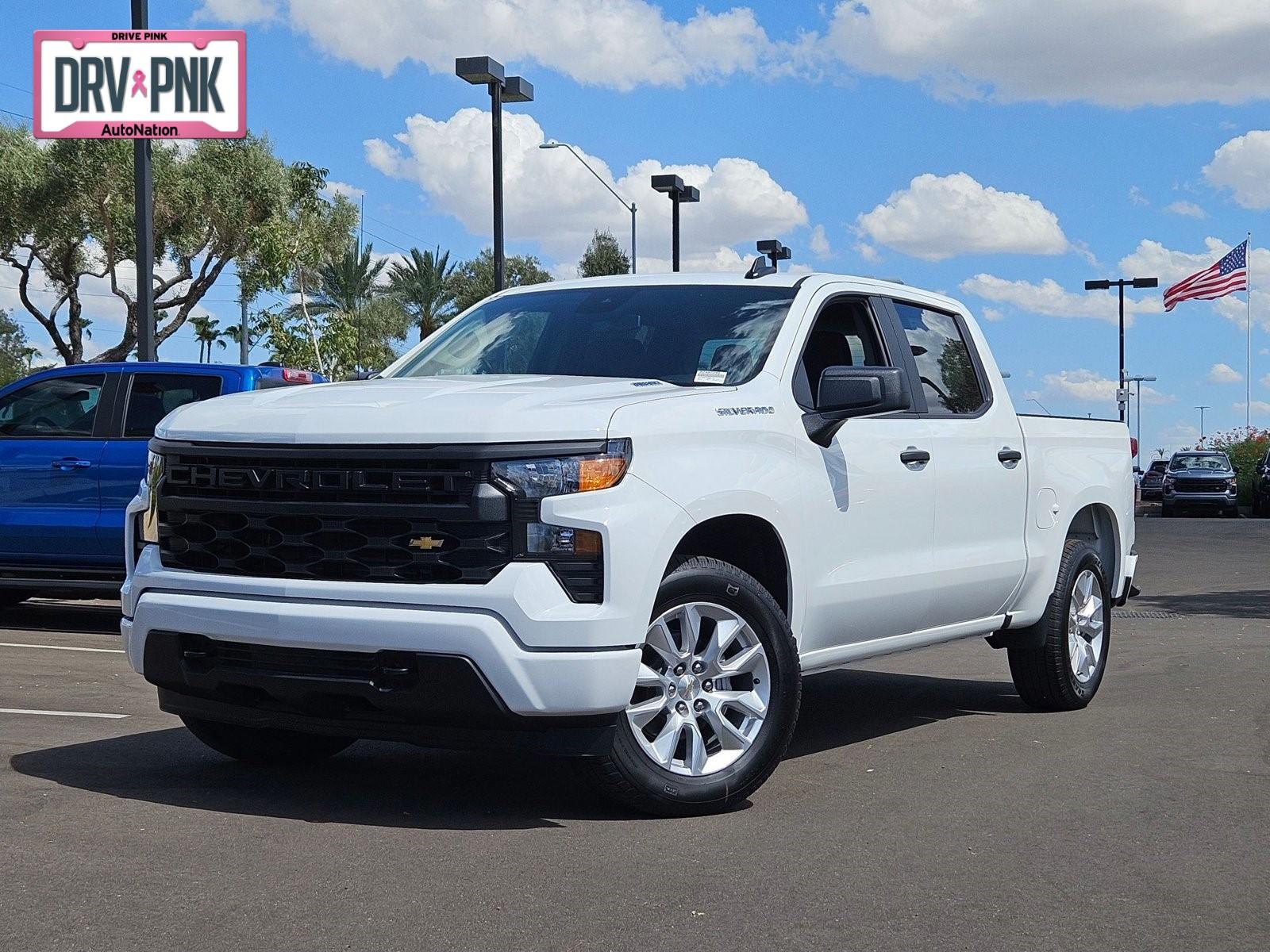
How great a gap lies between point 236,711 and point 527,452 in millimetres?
1402

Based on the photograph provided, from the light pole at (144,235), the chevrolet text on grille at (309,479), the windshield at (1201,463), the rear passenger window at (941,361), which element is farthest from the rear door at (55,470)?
the windshield at (1201,463)

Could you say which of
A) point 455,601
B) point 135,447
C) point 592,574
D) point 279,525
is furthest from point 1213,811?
point 135,447

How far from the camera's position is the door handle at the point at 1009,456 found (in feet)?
24.9

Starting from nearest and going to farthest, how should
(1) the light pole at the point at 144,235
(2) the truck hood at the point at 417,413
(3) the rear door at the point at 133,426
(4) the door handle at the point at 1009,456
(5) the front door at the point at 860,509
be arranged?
1. (2) the truck hood at the point at 417,413
2. (5) the front door at the point at 860,509
3. (4) the door handle at the point at 1009,456
4. (3) the rear door at the point at 133,426
5. (1) the light pole at the point at 144,235

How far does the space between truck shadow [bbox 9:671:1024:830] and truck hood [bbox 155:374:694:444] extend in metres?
1.22

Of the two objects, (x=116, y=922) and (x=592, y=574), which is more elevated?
(x=592, y=574)

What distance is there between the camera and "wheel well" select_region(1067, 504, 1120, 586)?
879 cm

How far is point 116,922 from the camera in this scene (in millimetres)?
4242

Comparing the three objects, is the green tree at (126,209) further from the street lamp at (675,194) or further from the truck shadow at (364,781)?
the truck shadow at (364,781)

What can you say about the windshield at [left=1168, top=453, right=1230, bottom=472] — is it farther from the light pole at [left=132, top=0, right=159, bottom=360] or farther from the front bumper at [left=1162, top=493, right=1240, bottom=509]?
the light pole at [left=132, top=0, right=159, bottom=360]

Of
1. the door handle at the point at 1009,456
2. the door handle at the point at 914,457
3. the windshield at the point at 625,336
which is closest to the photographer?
the windshield at the point at 625,336

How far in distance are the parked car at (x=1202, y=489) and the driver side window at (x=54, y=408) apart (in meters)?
35.0

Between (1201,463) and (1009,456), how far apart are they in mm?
38733

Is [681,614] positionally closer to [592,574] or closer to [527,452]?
[592,574]
